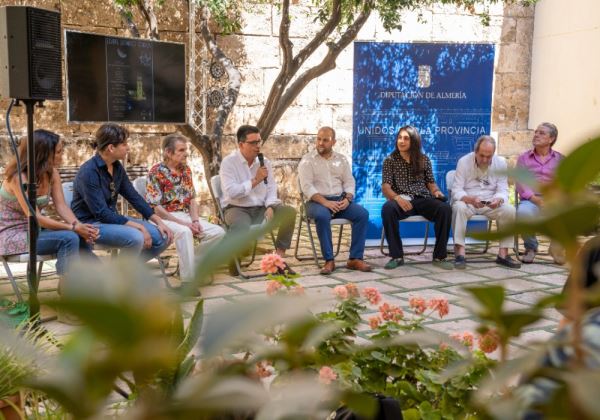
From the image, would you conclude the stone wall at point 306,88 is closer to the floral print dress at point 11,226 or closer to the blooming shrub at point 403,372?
the floral print dress at point 11,226

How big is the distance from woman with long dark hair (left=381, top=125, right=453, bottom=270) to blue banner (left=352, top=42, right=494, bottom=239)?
1.31 feet

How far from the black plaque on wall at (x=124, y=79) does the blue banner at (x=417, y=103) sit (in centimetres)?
176

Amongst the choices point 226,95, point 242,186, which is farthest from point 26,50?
point 226,95

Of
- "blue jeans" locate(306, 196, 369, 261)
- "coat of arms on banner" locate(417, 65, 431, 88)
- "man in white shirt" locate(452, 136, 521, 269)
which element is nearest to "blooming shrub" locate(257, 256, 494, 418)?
"blue jeans" locate(306, 196, 369, 261)

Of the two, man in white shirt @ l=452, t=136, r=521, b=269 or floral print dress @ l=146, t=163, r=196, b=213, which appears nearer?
floral print dress @ l=146, t=163, r=196, b=213

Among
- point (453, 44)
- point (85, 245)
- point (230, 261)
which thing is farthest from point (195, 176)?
point (230, 261)

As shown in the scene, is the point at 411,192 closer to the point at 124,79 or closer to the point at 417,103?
the point at 417,103

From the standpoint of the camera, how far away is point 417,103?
795cm

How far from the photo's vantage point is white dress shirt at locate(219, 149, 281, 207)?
662cm

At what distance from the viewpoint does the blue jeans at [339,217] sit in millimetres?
6766

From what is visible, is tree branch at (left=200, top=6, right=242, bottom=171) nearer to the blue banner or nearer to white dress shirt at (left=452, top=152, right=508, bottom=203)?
the blue banner

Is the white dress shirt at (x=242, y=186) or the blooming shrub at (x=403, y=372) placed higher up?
the white dress shirt at (x=242, y=186)

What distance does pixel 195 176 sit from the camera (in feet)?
31.3

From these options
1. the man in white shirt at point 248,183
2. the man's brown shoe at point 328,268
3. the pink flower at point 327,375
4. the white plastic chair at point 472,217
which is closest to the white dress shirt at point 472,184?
the white plastic chair at point 472,217
